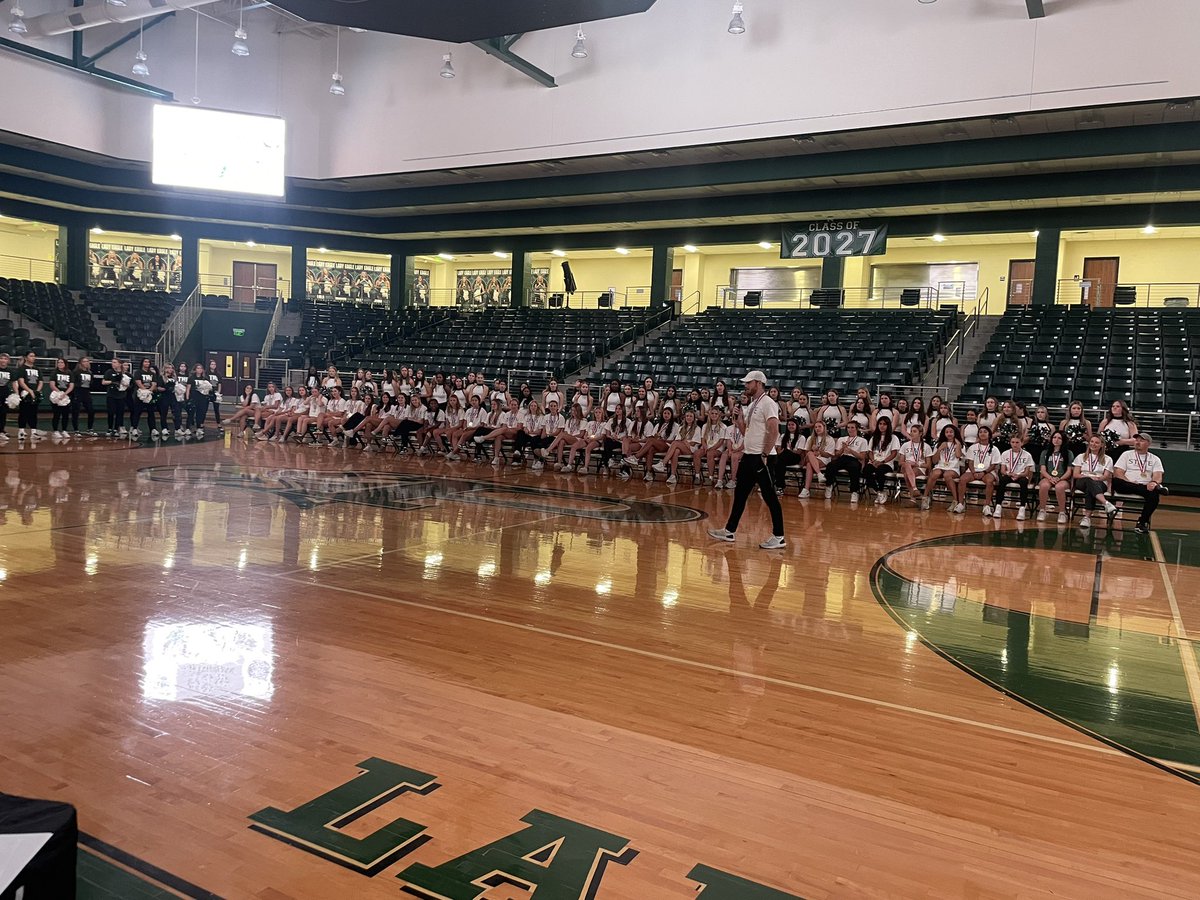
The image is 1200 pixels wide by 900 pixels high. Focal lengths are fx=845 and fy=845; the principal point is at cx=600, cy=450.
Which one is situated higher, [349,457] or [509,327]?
[509,327]

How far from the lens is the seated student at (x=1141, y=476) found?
927 centimetres

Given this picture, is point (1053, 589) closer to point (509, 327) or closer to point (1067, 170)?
point (1067, 170)

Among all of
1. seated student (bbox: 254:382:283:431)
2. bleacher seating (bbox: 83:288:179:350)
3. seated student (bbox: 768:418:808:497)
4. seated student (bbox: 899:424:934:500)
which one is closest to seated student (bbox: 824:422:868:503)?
seated student (bbox: 768:418:808:497)

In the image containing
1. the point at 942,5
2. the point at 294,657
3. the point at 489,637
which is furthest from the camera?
the point at 942,5

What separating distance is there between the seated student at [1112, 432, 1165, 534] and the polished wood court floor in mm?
2625

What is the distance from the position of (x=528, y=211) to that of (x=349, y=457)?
39.8 ft

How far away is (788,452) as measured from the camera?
427 inches

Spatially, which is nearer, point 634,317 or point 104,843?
point 104,843

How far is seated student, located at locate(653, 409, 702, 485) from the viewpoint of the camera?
11.8 metres

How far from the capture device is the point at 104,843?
2.33 meters

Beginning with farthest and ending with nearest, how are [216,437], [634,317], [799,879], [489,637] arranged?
[634,317], [216,437], [489,637], [799,879]

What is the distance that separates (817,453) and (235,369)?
2024cm

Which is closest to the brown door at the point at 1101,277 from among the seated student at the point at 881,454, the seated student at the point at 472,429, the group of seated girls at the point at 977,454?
the group of seated girls at the point at 977,454

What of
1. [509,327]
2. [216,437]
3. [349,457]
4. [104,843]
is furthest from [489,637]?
[509,327]
